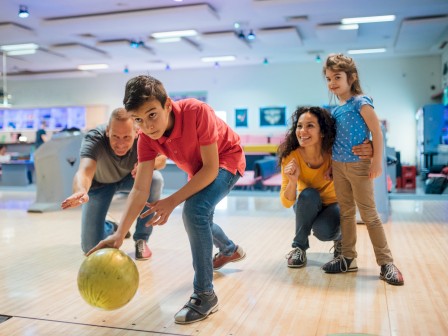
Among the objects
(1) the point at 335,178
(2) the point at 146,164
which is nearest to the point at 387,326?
(1) the point at 335,178

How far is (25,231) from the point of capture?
3.56 meters

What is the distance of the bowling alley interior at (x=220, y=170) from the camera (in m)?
1.70

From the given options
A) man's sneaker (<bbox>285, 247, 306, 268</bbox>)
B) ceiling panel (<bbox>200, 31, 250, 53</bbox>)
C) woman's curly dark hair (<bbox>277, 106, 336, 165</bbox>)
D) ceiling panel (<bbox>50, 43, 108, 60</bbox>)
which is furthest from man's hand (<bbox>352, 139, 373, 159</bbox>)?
ceiling panel (<bbox>50, 43, 108, 60</bbox>)

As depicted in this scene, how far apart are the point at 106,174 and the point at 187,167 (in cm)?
94

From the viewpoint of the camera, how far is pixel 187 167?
71.6 inches

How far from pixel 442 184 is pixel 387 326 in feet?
15.8

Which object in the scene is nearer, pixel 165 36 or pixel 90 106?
pixel 165 36

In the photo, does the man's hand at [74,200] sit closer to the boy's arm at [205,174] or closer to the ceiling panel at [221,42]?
the boy's arm at [205,174]

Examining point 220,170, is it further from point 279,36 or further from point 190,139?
point 279,36

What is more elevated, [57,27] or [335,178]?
[57,27]

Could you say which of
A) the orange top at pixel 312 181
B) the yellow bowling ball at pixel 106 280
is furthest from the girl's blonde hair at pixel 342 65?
the yellow bowling ball at pixel 106 280

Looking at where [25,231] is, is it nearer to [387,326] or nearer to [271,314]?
[271,314]

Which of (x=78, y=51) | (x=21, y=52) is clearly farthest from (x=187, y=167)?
(x=21, y=52)

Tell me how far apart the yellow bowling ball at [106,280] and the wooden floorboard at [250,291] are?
0.14 meters
